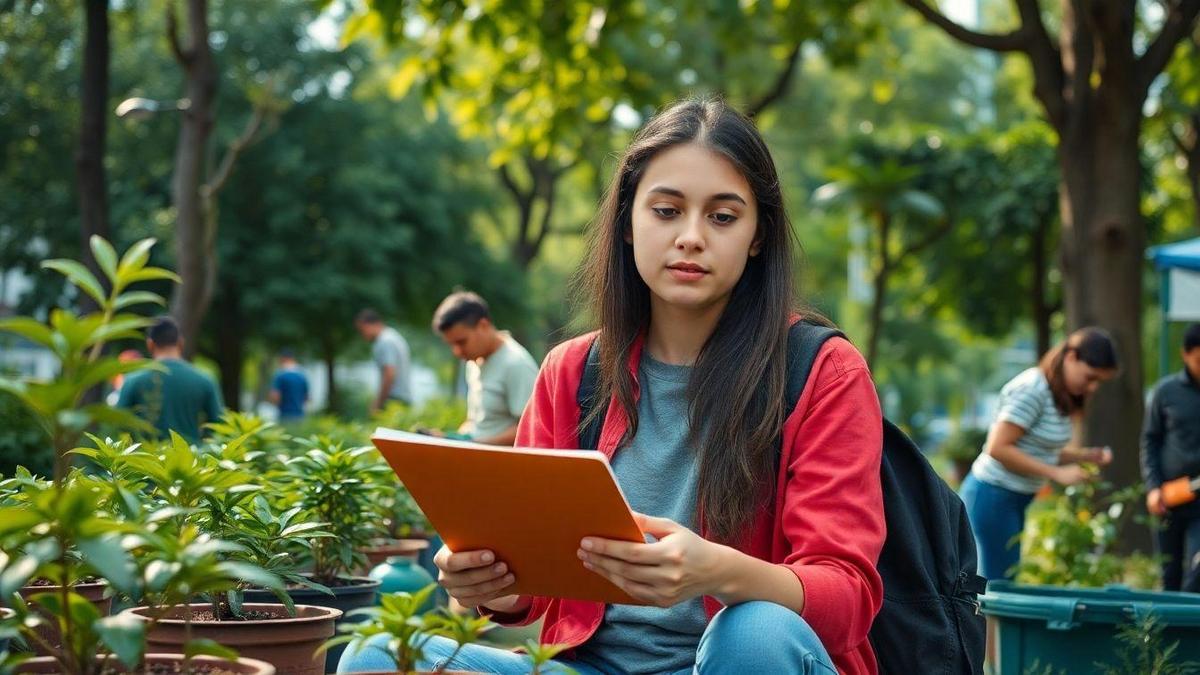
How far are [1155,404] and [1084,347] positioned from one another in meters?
1.13

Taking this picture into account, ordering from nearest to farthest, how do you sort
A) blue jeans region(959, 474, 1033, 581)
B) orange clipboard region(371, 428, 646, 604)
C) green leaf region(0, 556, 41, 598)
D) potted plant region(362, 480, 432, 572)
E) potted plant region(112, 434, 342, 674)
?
green leaf region(0, 556, 41, 598)
orange clipboard region(371, 428, 646, 604)
potted plant region(112, 434, 342, 674)
potted plant region(362, 480, 432, 572)
blue jeans region(959, 474, 1033, 581)

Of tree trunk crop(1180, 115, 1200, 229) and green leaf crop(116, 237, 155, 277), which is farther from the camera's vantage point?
tree trunk crop(1180, 115, 1200, 229)

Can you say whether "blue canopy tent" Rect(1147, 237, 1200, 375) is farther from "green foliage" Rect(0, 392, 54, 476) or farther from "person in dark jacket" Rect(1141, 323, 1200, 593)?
"green foliage" Rect(0, 392, 54, 476)

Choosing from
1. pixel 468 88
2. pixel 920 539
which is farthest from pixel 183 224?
pixel 920 539

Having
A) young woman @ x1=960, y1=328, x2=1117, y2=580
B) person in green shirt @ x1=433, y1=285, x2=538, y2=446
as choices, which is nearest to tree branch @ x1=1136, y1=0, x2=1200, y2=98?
young woman @ x1=960, y1=328, x2=1117, y2=580

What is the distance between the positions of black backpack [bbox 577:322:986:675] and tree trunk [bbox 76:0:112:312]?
8435mm

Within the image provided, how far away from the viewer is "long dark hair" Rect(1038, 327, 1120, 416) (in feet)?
23.3

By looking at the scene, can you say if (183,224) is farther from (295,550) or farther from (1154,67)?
(295,550)

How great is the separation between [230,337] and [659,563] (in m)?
27.0

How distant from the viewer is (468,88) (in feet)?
41.7

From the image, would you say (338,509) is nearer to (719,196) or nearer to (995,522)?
(719,196)

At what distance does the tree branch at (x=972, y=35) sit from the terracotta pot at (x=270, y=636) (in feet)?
25.8

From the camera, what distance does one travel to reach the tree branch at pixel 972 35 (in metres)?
10.0

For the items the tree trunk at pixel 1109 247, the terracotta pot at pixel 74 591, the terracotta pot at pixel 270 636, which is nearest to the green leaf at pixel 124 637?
the terracotta pot at pixel 270 636
